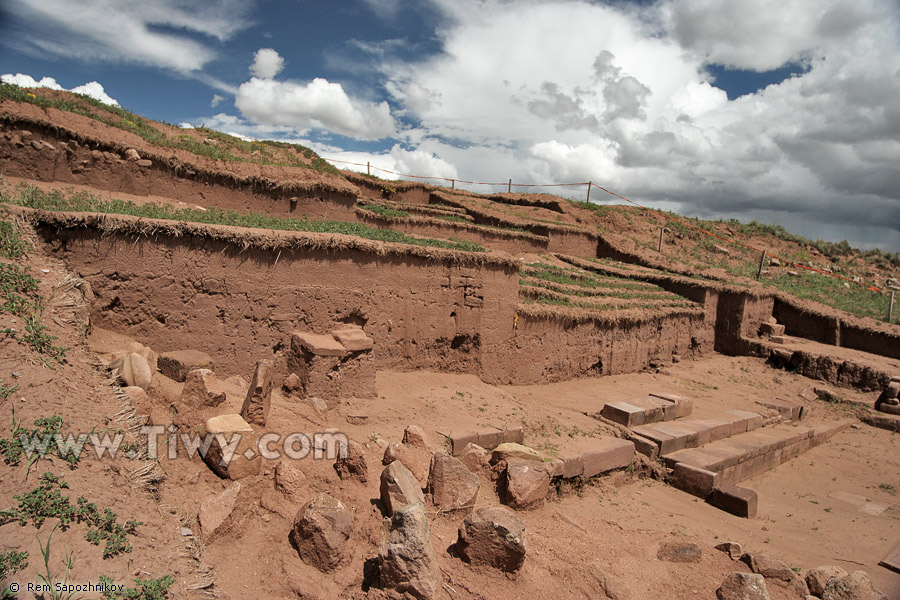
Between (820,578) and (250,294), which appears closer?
(820,578)

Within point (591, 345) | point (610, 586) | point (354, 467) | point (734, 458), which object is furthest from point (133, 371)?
point (591, 345)

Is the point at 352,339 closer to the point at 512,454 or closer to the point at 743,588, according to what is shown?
the point at 512,454

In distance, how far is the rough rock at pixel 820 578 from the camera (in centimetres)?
439

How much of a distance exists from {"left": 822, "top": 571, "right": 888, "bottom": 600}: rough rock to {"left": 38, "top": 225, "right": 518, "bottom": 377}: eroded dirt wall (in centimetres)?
573

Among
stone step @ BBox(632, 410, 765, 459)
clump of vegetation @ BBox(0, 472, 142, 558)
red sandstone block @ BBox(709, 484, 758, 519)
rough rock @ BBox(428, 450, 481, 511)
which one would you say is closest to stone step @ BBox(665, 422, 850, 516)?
red sandstone block @ BBox(709, 484, 758, 519)

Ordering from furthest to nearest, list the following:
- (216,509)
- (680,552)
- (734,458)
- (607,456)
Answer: (734,458) < (607,456) < (680,552) < (216,509)

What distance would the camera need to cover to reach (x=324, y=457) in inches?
178

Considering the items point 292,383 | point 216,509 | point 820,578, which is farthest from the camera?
point 292,383

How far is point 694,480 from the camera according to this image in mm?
7199

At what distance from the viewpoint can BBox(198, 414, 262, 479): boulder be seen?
3896 millimetres

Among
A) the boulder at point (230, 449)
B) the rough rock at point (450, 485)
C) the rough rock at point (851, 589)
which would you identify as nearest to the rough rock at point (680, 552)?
the rough rock at point (851, 589)

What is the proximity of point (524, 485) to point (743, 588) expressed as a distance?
1964 mm

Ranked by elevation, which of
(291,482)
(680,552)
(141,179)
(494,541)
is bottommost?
(680,552)

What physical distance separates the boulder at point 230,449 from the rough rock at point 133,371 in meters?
0.94
